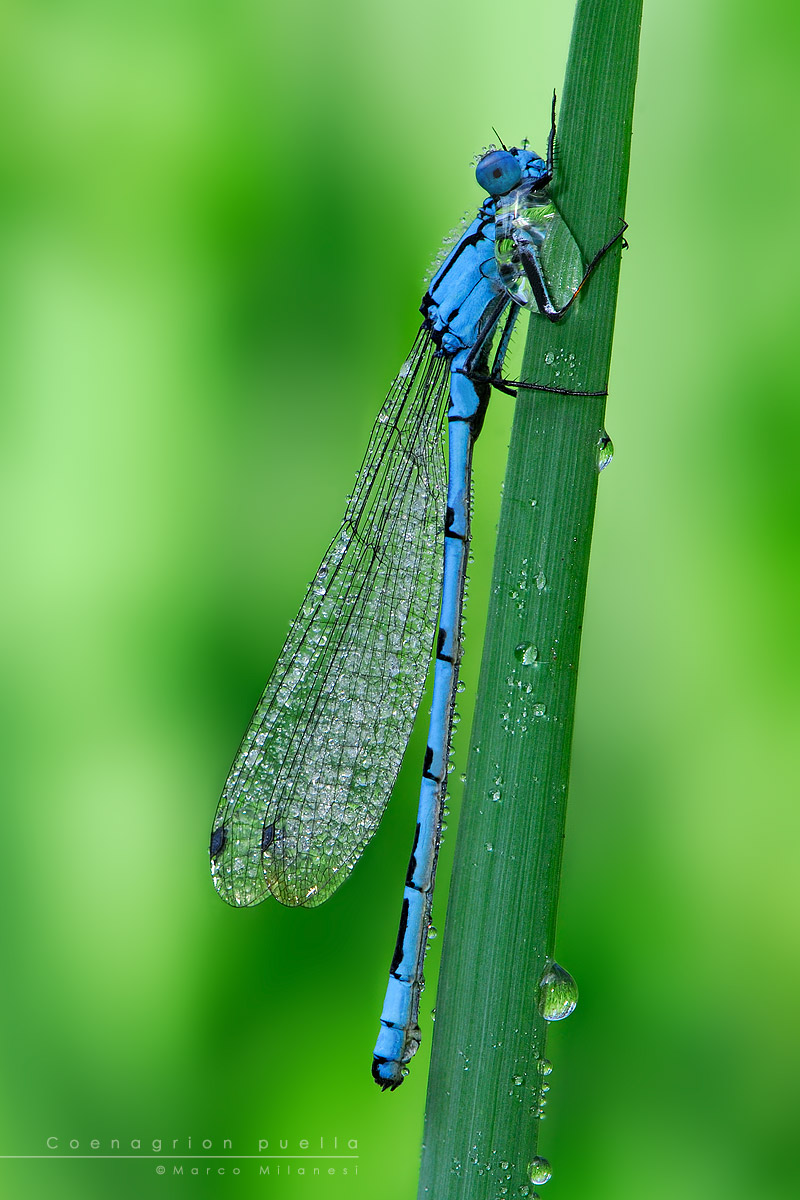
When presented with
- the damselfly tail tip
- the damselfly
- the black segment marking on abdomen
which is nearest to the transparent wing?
the damselfly

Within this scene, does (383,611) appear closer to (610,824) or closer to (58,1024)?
(610,824)

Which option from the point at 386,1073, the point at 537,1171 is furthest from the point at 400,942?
the point at 537,1171

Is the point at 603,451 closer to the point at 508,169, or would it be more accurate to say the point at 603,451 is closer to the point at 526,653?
the point at 526,653

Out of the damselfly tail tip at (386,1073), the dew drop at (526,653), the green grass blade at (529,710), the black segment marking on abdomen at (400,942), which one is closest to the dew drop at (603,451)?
the green grass blade at (529,710)

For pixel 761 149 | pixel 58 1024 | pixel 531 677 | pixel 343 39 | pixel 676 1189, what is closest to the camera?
pixel 531 677

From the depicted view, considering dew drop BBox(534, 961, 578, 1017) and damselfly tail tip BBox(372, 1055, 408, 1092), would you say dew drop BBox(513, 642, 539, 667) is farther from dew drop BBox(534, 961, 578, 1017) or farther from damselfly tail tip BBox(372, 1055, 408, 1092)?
damselfly tail tip BBox(372, 1055, 408, 1092)

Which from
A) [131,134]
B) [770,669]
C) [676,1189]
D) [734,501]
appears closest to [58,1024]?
[676,1189]
